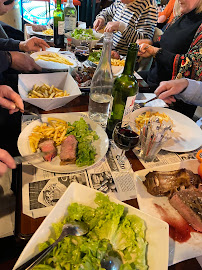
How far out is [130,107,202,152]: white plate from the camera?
121cm

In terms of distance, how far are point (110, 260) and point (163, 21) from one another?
18.4 feet

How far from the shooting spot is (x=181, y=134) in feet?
4.35

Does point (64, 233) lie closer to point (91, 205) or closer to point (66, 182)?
point (91, 205)

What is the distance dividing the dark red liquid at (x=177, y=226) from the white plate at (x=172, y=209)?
14mm

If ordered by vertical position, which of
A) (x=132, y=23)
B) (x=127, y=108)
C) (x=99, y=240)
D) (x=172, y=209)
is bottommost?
(x=172, y=209)

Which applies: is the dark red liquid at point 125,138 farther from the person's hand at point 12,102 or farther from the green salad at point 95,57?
the green salad at point 95,57

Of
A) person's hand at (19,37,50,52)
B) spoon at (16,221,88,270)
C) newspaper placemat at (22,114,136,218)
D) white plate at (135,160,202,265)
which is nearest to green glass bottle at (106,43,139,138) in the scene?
newspaper placemat at (22,114,136,218)

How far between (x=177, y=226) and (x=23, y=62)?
5.49ft

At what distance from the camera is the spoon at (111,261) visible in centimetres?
59

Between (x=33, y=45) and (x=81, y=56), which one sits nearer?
(x=81, y=56)

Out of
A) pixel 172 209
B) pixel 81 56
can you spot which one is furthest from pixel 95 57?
pixel 172 209

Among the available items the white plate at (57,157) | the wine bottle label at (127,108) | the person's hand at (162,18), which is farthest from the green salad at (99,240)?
the person's hand at (162,18)

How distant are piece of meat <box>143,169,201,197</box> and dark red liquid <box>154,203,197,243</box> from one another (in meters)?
0.07

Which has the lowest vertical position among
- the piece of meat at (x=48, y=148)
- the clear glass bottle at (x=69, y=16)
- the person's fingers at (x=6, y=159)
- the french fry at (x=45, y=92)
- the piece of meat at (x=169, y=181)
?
the piece of meat at (x=169, y=181)
